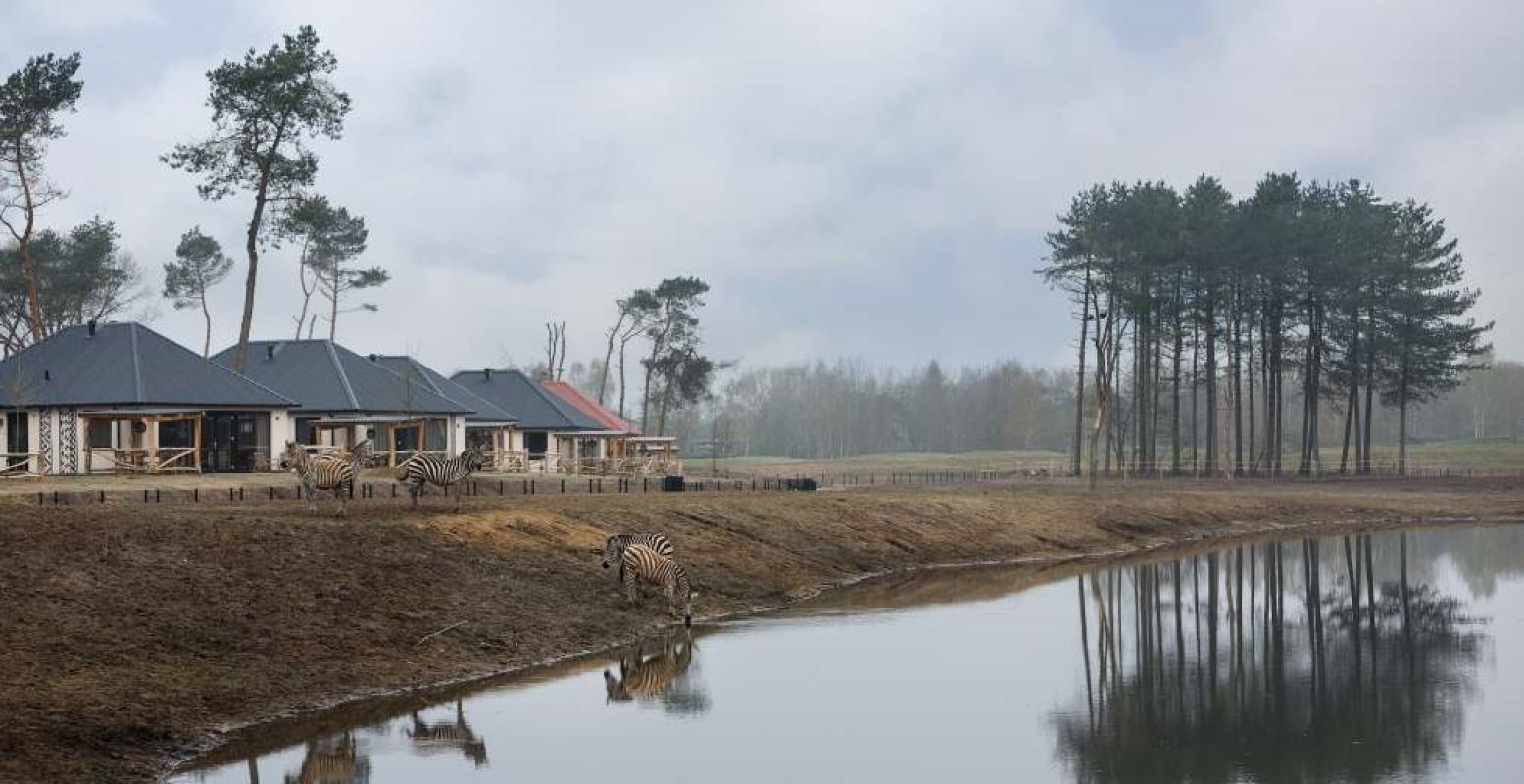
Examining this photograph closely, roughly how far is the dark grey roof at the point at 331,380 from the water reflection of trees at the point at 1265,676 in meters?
31.0

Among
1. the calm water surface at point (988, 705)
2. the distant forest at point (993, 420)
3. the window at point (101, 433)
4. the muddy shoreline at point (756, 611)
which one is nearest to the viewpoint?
the calm water surface at point (988, 705)

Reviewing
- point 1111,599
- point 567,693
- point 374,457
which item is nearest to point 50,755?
point 567,693

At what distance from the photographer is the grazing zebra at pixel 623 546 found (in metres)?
31.0

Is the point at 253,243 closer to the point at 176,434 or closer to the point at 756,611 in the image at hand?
the point at 176,434

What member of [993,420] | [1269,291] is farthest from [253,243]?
[993,420]

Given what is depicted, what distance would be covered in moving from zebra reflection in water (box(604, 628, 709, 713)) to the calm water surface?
0.26ft

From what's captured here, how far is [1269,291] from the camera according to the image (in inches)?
3258

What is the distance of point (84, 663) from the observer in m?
20.4

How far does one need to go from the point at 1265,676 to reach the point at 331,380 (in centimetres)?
4455

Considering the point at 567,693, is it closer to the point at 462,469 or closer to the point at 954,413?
the point at 462,469

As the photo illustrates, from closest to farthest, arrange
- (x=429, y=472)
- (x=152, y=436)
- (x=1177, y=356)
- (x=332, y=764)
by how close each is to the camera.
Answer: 1. (x=332, y=764)
2. (x=429, y=472)
3. (x=152, y=436)
4. (x=1177, y=356)

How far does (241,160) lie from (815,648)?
35938 millimetres

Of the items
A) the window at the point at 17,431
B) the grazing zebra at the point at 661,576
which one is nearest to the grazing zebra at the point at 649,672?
the grazing zebra at the point at 661,576

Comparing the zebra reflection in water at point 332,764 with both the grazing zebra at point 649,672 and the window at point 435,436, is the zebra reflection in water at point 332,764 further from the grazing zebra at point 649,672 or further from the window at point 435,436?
the window at point 435,436
